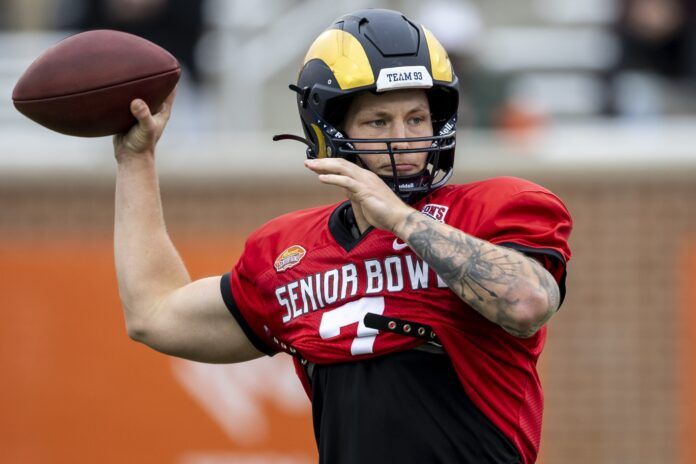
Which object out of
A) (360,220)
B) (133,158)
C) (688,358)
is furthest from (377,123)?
(688,358)

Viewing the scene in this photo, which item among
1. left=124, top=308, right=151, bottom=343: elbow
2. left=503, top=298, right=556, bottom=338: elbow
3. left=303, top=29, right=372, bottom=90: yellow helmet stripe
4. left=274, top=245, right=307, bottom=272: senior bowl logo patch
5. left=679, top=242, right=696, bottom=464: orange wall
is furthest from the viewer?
left=679, top=242, right=696, bottom=464: orange wall

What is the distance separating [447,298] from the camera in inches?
128

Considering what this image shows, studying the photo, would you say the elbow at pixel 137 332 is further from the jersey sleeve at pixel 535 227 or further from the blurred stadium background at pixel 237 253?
the blurred stadium background at pixel 237 253

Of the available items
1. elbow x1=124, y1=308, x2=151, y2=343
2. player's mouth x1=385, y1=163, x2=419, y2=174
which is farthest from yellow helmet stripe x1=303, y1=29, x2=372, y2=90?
elbow x1=124, y1=308, x2=151, y2=343

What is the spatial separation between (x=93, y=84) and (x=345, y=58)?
74 centimetres

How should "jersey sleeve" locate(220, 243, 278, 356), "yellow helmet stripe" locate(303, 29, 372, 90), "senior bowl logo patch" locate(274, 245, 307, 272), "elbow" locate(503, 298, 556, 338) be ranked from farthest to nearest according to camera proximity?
1. "jersey sleeve" locate(220, 243, 278, 356)
2. "senior bowl logo patch" locate(274, 245, 307, 272)
3. "yellow helmet stripe" locate(303, 29, 372, 90)
4. "elbow" locate(503, 298, 556, 338)

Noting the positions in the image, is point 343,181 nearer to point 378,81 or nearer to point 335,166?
A: point 335,166

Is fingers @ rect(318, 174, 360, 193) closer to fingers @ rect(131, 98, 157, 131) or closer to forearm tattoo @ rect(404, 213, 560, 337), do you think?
forearm tattoo @ rect(404, 213, 560, 337)

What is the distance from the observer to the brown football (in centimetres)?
367

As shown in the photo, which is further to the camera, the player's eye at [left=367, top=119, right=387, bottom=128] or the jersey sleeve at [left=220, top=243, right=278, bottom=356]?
the jersey sleeve at [left=220, top=243, right=278, bottom=356]

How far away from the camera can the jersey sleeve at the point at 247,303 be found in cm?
361

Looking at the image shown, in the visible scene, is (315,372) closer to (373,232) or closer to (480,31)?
(373,232)

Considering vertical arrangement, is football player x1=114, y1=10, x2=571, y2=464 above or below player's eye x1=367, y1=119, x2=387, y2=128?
below

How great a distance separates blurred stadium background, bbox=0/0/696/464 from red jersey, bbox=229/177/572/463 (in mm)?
4340
